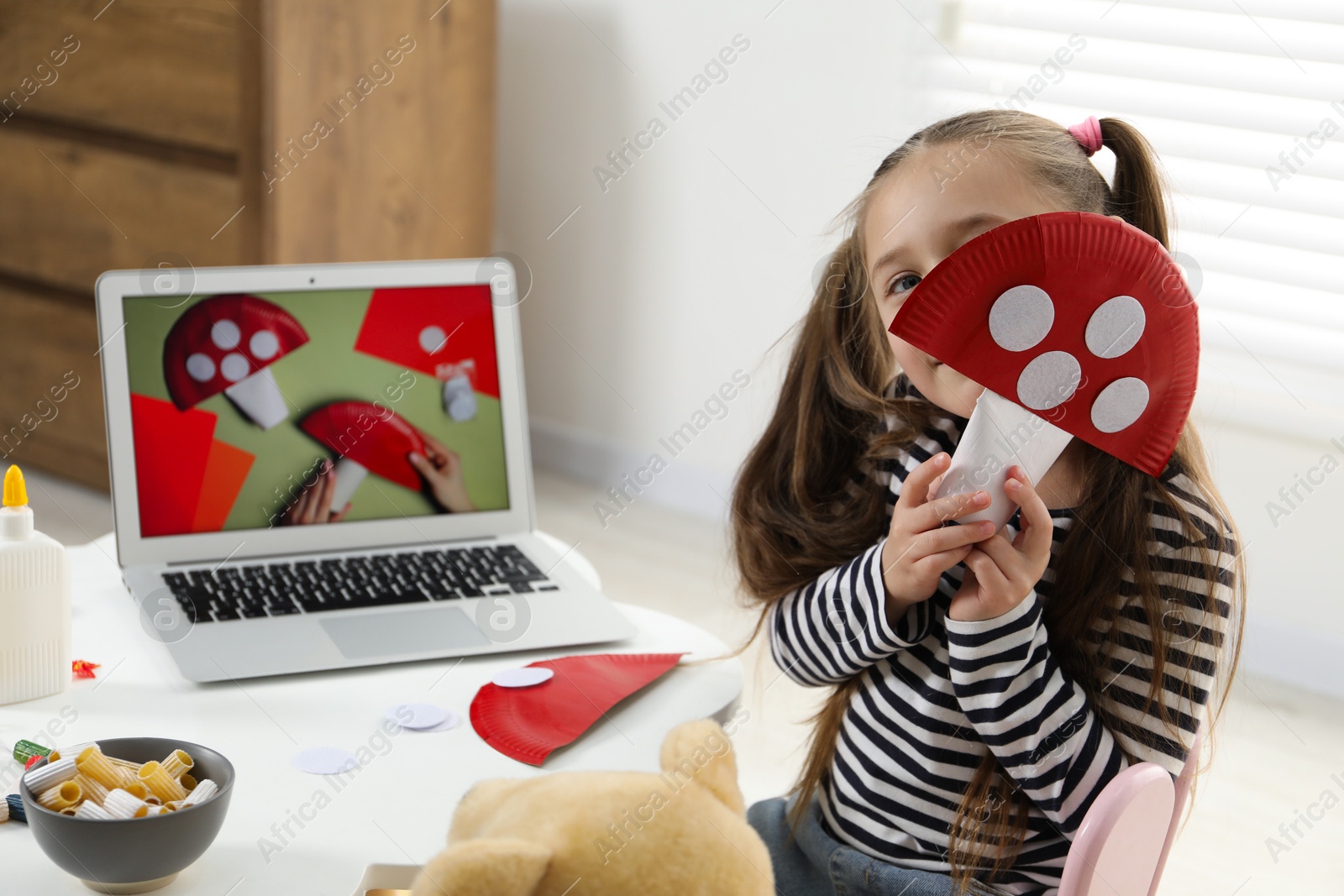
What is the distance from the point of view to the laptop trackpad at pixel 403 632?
878 mm

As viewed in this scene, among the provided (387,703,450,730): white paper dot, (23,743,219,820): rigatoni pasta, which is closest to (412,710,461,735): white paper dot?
(387,703,450,730): white paper dot

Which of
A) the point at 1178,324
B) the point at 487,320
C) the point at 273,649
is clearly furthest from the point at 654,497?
the point at 1178,324

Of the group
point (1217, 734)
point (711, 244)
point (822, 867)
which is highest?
point (822, 867)

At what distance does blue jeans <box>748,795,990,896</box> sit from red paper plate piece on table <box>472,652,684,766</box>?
5.5 inches

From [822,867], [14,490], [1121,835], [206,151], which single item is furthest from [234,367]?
[206,151]

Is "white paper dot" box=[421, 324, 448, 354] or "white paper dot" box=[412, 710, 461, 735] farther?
"white paper dot" box=[421, 324, 448, 354]

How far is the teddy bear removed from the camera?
1.53 ft

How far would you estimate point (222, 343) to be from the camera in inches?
39.4

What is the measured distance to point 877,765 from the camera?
835 mm

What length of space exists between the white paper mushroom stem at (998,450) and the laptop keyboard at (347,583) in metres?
0.40

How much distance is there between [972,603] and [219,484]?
24.4 inches

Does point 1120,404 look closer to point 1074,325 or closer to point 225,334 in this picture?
point 1074,325

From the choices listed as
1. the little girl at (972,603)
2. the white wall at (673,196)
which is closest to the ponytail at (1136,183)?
the little girl at (972,603)

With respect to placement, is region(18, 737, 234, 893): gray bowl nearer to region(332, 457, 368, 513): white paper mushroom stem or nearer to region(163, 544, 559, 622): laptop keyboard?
region(163, 544, 559, 622): laptop keyboard
